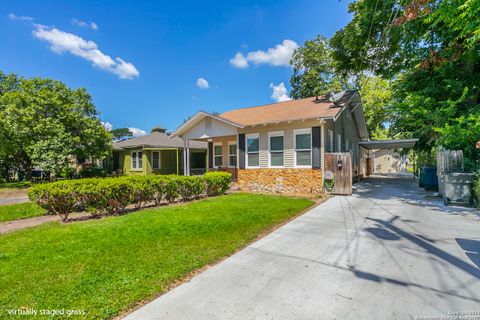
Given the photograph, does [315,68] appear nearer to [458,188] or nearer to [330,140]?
[330,140]

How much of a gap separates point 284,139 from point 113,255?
30.3 feet

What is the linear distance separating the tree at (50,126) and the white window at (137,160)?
7.37 feet

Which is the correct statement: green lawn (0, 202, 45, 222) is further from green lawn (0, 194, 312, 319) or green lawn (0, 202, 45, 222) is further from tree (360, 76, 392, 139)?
tree (360, 76, 392, 139)

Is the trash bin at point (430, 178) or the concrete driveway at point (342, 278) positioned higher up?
the trash bin at point (430, 178)

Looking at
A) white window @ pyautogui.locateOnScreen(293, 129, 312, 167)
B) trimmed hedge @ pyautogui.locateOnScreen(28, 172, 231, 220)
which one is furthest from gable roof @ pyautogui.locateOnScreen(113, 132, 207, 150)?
white window @ pyautogui.locateOnScreen(293, 129, 312, 167)

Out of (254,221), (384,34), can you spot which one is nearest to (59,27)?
(254,221)

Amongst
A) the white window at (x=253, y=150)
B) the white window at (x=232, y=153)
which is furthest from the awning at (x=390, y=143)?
the white window at (x=232, y=153)

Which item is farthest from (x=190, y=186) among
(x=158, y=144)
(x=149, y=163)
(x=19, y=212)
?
(x=158, y=144)

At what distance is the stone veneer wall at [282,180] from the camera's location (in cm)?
1098

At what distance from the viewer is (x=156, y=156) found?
2006 centimetres

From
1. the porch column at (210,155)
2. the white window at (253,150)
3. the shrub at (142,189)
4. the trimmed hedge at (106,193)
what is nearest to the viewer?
the trimmed hedge at (106,193)

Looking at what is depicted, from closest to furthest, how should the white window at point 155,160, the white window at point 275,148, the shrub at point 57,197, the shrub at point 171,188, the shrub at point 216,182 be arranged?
the shrub at point 57,197
the shrub at point 171,188
the shrub at point 216,182
the white window at point 275,148
the white window at point 155,160

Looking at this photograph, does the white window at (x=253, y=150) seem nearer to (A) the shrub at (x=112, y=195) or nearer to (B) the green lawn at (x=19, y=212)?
(A) the shrub at (x=112, y=195)

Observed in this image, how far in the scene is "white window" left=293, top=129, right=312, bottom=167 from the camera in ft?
36.6
